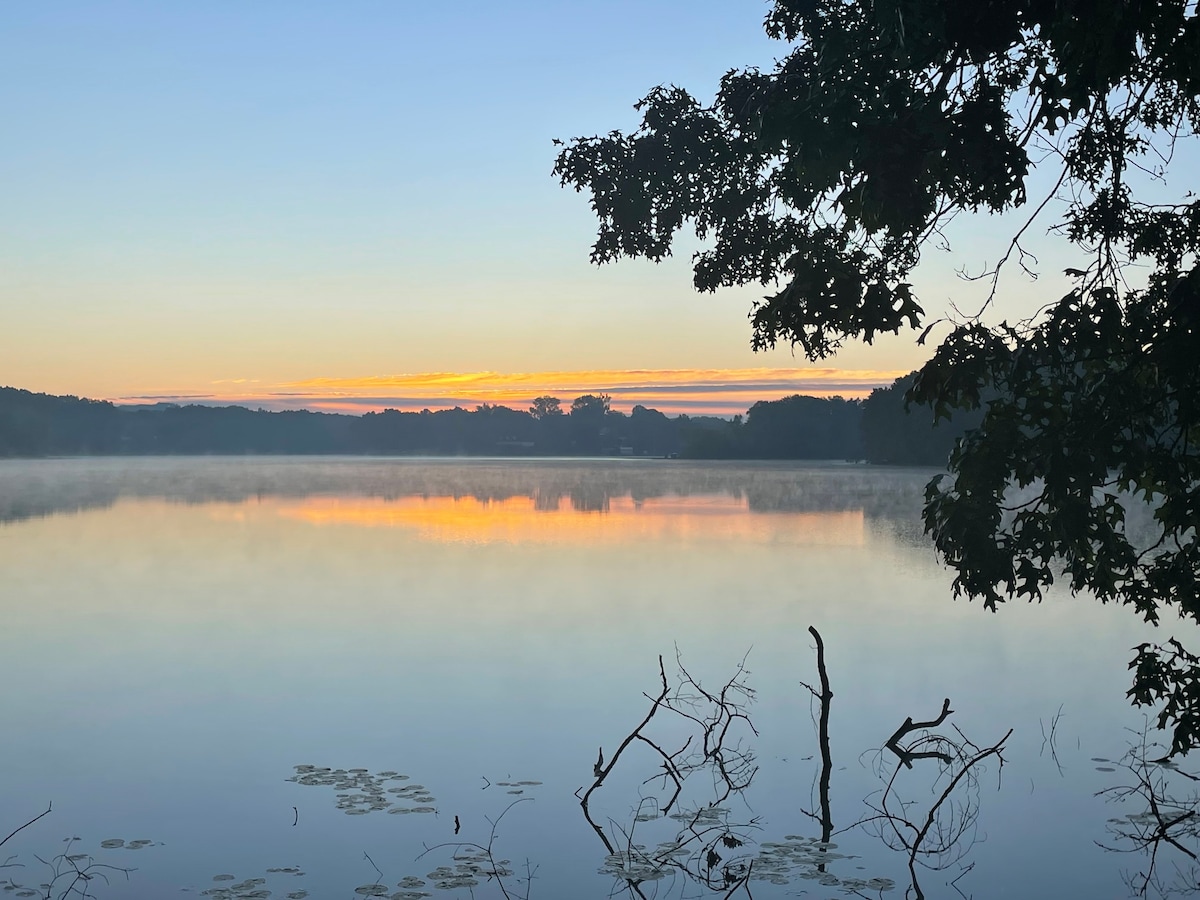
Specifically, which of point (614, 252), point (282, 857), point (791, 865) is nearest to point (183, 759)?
point (282, 857)

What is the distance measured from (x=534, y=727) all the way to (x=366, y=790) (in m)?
2.88

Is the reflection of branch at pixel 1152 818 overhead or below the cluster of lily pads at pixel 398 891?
overhead

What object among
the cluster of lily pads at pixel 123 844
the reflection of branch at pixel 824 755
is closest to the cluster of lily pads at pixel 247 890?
the cluster of lily pads at pixel 123 844

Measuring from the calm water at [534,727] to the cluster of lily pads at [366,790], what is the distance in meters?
0.04

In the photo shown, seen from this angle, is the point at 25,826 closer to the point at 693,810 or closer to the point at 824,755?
the point at 693,810

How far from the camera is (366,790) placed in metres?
10.6

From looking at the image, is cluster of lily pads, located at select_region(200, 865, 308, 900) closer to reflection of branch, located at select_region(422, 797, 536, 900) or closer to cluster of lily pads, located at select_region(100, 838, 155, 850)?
reflection of branch, located at select_region(422, 797, 536, 900)

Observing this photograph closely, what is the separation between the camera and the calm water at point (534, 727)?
900 centimetres

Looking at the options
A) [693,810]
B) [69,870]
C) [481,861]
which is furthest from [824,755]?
[69,870]

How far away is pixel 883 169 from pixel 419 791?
20.8ft

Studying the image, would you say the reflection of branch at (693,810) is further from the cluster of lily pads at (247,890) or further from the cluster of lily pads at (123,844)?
the cluster of lily pads at (123,844)

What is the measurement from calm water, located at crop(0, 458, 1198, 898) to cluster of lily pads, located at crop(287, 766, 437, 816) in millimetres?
42

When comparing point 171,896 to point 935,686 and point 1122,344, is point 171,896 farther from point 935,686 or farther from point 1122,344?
point 935,686

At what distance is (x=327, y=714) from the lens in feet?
45.0
